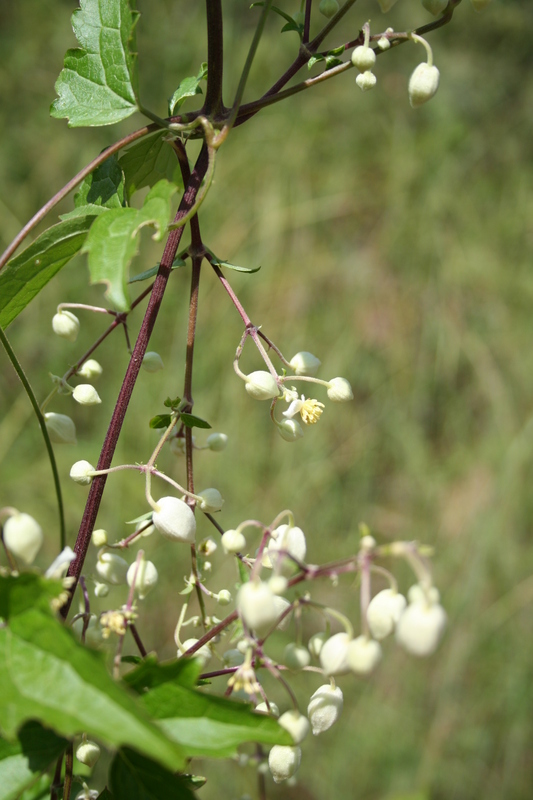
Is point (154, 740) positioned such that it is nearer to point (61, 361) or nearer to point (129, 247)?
point (129, 247)

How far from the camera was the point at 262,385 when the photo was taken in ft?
2.39

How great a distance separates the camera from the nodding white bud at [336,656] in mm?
560

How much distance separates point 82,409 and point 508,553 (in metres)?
Result: 2.05

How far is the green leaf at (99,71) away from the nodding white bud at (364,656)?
515mm

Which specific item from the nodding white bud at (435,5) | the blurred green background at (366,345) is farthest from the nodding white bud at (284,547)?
the blurred green background at (366,345)

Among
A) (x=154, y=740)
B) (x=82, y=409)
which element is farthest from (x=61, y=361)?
(x=154, y=740)

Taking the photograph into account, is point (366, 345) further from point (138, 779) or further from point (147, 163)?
point (138, 779)

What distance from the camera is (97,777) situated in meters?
2.56

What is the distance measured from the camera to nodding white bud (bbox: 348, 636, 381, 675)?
1.66 feet

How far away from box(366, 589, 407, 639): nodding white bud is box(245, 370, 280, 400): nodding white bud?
269 millimetres

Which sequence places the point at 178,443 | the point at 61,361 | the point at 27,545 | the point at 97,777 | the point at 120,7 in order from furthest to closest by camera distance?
1. the point at 61,361
2. the point at 97,777
3. the point at 178,443
4. the point at 120,7
5. the point at 27,545

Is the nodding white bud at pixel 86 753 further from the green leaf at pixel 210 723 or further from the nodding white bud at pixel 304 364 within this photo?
the nodding white bud at pixel 304 364

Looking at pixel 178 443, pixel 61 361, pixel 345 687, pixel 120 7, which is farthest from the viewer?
pixel 61 361

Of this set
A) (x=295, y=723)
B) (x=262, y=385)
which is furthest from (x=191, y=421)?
(x=295, y=723)
